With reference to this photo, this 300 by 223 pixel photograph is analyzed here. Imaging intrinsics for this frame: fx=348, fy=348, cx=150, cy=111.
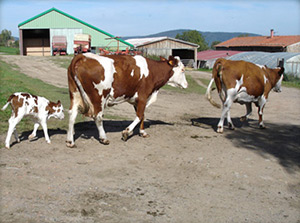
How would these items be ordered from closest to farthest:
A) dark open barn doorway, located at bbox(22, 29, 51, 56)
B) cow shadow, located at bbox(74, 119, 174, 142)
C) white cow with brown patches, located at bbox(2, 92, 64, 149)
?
1. white cow with brown patches, located at bbox(2, 92, 64, 149)
2. cow shadow, located at bbox(74, 119, 174, 142)
3. dark open barn doorway, located at bbox(22, 29, 51, 56)

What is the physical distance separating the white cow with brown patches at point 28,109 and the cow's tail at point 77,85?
29.5 inches

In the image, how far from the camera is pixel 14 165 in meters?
6.74

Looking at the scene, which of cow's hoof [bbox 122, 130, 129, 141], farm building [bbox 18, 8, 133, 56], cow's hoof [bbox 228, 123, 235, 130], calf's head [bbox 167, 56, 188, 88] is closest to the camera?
cow's hoof [bbox 122, 130, 129, 141]

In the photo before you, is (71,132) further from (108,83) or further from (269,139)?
(269,139)

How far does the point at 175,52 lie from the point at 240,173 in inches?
1841

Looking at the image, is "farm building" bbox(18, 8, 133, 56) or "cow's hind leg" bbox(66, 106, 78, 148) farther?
"farm building" bbox(18, 8, 133, 56)

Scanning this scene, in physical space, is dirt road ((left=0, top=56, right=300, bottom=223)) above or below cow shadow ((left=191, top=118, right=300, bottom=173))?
above

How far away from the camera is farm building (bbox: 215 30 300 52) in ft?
165

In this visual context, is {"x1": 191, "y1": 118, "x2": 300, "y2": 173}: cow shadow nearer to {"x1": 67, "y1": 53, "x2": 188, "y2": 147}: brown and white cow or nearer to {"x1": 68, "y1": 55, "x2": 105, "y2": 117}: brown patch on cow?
{"x1": 67, "y1": 53, "x2": 188, "y2": 147}: brown and white cow

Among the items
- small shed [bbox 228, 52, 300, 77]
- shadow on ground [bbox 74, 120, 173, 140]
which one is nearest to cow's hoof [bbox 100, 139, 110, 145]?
shadow on ground [bbox 74, 120, 173, 140]

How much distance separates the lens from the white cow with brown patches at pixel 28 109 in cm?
772

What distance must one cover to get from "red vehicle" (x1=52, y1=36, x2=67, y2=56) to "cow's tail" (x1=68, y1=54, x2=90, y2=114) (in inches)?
1437

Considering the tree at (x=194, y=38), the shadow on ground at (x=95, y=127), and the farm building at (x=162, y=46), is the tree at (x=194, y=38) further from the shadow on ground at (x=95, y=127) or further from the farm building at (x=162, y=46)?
the shadow on ground at (x=95, y=127)

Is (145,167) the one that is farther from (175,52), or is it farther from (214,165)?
(175,52)
